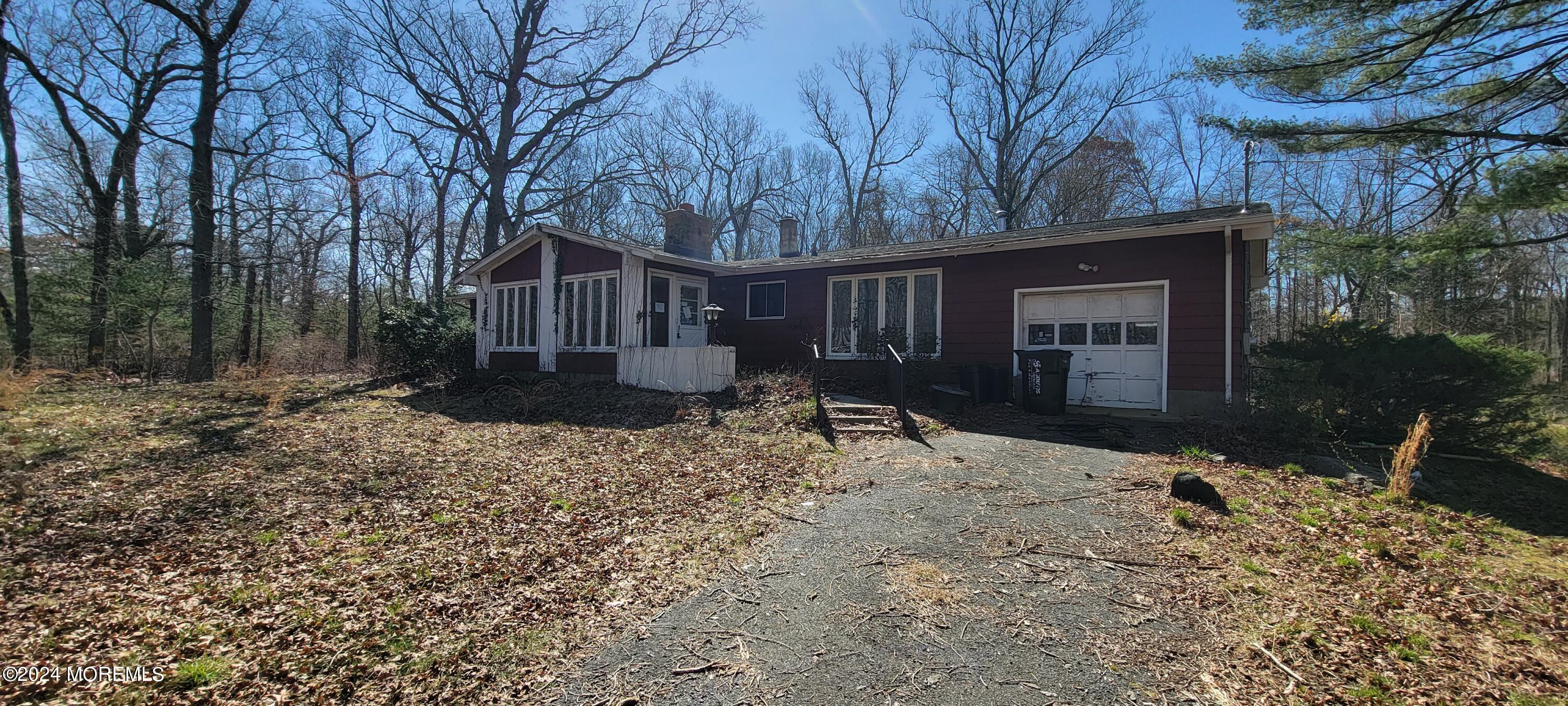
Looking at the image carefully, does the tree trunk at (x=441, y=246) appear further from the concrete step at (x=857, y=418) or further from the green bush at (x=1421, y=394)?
the green bush at (x=1421, y=394)

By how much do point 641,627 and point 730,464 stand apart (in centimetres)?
351

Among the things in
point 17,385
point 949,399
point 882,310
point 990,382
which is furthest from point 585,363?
point 990,382

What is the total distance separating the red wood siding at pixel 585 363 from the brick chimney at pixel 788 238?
5259 millimetres

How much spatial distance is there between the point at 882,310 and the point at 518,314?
346 inches

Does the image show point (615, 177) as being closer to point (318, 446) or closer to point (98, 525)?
point (318, 446)

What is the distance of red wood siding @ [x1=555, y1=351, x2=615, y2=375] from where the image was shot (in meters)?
12.3

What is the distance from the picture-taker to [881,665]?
8.91 ft

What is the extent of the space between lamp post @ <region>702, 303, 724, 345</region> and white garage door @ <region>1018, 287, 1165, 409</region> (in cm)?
571

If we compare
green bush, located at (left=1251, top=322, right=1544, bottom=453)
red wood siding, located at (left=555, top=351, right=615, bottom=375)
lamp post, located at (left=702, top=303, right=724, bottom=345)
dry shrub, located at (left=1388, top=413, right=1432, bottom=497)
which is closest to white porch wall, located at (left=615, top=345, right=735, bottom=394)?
lamp post, located at (left=702, top=303, right=724, bottom=345)

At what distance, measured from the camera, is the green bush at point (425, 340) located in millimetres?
14227

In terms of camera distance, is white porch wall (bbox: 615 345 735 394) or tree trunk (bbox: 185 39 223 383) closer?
white porch wall (bbox: 615 345 735 394)

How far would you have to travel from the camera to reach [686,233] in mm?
13820

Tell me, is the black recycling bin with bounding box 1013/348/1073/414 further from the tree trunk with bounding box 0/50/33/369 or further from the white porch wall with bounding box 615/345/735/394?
the tree trunk with bounding box 0/50/33/369

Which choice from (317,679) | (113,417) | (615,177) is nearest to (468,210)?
(615,177)
